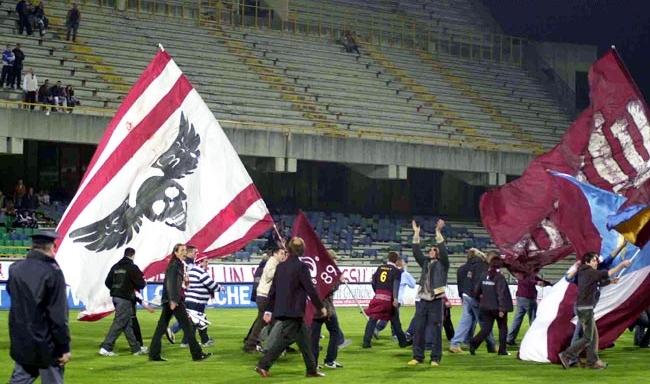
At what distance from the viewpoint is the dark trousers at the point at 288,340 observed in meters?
18.4

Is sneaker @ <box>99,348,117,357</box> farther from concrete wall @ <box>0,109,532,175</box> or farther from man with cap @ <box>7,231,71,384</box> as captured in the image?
concrete wall @ <box>0,109,532,175</box>

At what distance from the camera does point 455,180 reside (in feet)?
198

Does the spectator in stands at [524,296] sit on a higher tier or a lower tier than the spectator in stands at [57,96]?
lower

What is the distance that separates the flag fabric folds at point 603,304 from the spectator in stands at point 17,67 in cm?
2472

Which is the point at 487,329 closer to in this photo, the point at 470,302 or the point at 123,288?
the point at 470,302

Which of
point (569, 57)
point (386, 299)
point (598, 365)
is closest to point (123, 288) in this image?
point (386, 299)

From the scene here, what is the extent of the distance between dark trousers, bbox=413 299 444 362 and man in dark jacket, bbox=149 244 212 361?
3.29 meters

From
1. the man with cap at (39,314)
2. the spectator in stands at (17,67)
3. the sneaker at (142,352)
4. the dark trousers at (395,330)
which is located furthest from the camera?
the spectator in stands at (17,67)

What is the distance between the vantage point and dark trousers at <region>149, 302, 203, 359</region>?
829 inches

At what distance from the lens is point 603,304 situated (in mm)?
22453

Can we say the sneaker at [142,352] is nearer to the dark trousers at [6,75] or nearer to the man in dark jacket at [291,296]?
the man in dark jacket at [291,296]

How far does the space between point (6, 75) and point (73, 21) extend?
17.9 feet

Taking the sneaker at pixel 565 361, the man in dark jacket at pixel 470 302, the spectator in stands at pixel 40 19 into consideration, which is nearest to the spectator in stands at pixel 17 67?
the spectator in stands at pixel 40 19

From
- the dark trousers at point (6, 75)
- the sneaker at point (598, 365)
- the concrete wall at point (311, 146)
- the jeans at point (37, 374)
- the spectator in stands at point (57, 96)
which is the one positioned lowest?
the sneaker at point (598, 365)
